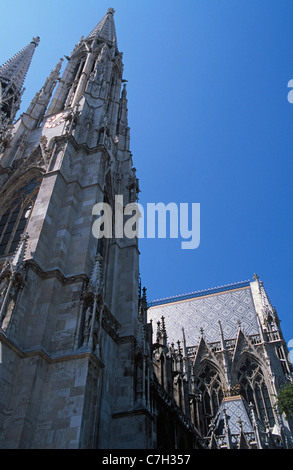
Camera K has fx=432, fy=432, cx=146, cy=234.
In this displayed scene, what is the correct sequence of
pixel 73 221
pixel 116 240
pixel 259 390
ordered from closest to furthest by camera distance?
pixel 73 221
pixel 116 240
pixel 259 390

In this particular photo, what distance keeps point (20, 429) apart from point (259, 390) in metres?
21.2

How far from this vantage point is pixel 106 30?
3462 cm

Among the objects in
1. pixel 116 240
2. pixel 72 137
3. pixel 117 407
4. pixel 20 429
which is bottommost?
pixel 20 429

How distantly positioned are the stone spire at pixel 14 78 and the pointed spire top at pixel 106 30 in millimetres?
9098

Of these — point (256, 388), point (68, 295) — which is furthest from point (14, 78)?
point (256, 388)

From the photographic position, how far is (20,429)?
9.80 m

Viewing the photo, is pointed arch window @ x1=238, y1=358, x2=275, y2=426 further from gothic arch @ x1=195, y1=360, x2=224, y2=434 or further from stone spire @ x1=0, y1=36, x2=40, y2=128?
stone spire @ x1=0, y1=36, x2=40, y2=128

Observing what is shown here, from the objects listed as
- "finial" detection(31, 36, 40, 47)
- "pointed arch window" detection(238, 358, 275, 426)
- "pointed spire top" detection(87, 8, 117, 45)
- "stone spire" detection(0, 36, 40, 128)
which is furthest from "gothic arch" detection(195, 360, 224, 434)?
"finial" detection(31, 36, 40, 47)

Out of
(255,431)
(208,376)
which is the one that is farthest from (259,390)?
(255,431)

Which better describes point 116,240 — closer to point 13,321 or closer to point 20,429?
point 13,321

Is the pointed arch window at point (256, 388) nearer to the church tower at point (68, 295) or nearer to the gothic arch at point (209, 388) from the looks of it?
the gothic arch at point (209, 388)

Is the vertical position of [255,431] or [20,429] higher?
[255,431]

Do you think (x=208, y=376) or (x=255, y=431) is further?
(x=208, y=376)
